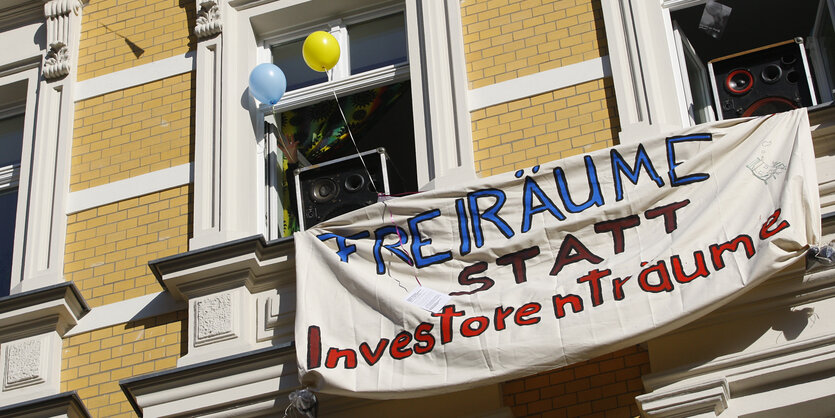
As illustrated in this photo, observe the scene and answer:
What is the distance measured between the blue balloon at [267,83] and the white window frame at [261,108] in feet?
0.79

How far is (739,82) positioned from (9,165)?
562cm

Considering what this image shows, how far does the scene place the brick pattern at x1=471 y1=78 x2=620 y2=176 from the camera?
8.88m

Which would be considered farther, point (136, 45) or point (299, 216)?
point (136, 45)

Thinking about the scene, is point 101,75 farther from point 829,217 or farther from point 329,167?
point 829,217

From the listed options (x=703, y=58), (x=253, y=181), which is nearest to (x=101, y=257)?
(x=253, y=181)

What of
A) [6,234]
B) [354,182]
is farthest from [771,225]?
[6,234]

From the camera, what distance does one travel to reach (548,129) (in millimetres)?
9008

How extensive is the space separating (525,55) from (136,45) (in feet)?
10.2

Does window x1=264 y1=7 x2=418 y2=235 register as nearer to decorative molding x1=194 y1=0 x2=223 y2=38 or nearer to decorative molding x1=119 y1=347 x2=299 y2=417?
decorative molding x1=194 y1=0 x2=223 y2=38

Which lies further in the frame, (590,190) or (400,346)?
(590,190)

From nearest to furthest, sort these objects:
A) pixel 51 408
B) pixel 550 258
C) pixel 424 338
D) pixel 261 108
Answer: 1. pixel 424 338
2. pixel 550 258
3. pixel 51 408
4. pixel 261 108

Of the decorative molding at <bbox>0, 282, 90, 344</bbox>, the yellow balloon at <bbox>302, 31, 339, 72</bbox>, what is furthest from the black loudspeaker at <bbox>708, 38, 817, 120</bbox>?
the decorative molding at <bbox>0, 282, 90, 344</bbox>

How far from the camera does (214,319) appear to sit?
8.81 m

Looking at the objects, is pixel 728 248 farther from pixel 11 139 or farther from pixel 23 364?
pixel 11 139
